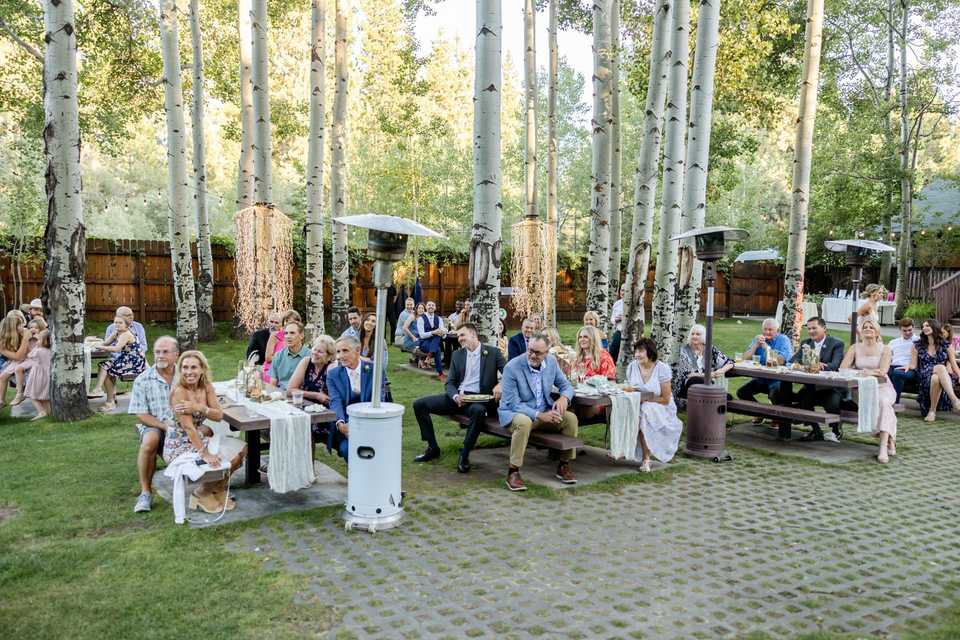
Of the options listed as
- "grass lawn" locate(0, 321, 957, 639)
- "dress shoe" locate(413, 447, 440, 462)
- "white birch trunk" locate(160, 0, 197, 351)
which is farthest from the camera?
"white birch trunk" locate(160, 0, 197, 351)

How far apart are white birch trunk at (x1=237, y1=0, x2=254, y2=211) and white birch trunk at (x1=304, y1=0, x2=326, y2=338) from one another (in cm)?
162

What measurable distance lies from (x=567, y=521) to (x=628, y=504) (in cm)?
71

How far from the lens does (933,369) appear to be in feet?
31.1

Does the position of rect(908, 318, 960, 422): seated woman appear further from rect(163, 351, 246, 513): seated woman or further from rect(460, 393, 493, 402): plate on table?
rect(163, 351, 246, 513): seated woman

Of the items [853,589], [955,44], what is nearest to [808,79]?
[853,589]

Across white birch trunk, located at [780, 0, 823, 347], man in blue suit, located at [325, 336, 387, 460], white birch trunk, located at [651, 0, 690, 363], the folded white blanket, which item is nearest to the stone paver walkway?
man in blue suit, located at [325, 336, 387, 460]

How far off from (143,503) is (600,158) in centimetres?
867

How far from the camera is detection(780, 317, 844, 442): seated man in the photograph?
8.00m

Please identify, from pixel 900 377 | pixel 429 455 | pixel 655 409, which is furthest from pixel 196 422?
pixel 900 377

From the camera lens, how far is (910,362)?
9.81 meters

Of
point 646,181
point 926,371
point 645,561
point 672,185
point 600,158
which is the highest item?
point 600,158

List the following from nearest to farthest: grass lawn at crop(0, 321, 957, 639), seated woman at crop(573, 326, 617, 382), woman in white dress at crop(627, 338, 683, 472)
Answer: grass lawn at crop(0, 321, 957, 639) < woman in white dress at crop(627, 338, 683, 472) < seated woman at crop(573, 326, 617, 382)

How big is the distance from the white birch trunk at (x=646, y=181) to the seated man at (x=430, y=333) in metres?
3.46

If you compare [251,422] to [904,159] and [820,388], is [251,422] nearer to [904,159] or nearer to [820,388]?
[820,388]
